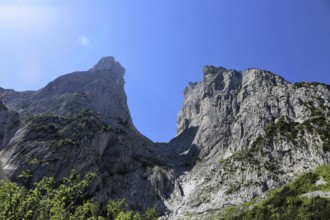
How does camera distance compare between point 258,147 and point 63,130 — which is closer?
point 258,147

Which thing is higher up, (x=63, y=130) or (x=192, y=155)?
(x=192, y=155)

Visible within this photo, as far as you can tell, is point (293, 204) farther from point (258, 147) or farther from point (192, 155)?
point (192, 155)

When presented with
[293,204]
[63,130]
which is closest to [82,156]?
[63,130]

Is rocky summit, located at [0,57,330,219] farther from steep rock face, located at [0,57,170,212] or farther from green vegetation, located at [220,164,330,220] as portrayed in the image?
green vegetation, located at [220,164,330,220]

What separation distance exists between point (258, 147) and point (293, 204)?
54.4 m

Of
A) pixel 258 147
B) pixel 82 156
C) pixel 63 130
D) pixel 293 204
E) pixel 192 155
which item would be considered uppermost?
pixel 192 155

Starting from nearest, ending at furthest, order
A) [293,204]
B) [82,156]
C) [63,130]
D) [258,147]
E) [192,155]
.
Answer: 1. [293,204]
2. [82,156]
3. [258,147]
4. [63,130]
5. [192,155]

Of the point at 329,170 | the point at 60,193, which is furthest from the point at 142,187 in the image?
the point at 60,193

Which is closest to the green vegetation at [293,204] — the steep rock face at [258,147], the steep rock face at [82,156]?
the steep rock face at [258,147]

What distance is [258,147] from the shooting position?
13575 cm

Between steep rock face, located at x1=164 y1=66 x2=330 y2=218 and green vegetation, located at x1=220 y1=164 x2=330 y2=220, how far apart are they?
29.4ft

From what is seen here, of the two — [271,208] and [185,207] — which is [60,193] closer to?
[271,208]

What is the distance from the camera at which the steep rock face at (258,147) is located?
115m

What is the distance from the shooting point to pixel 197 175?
149625mm
